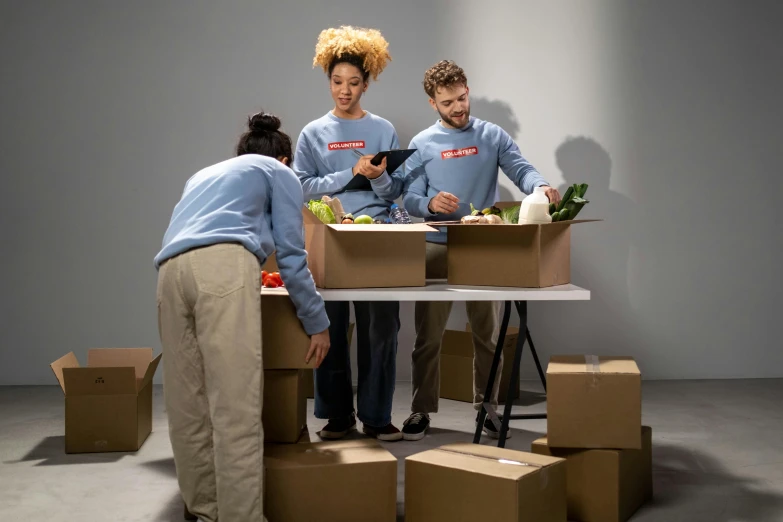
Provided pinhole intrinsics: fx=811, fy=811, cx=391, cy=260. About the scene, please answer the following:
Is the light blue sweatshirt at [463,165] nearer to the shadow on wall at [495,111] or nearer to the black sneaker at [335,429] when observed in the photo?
the black sneaker at [335,429]

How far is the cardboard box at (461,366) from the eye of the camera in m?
4.62

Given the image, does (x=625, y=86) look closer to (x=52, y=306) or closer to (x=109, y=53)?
(x=109, y=53)

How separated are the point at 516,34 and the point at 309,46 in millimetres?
1300

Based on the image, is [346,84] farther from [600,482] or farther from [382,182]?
[600,482]

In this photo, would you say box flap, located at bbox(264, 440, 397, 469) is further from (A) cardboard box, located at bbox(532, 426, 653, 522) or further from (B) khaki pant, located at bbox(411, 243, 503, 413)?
(B) khaki pant, located at bbox(411, 243, 503, 413)

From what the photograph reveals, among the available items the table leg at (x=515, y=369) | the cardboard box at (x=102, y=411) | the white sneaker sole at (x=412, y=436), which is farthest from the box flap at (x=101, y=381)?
the table leg at (x=515, y=369)

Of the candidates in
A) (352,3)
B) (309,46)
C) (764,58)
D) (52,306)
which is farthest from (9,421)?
(764,58)

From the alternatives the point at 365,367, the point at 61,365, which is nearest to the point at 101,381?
the point at 61,365

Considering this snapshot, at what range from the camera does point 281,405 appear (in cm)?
274

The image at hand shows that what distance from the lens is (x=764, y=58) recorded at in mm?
5168

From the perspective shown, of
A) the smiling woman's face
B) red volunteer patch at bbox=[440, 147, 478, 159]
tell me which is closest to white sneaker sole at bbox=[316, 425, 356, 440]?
red volunteer patch at bbox=[440, 147, 478, 159]

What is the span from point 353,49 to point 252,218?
1.56 m

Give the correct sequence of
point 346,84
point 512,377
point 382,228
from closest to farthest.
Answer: point 382,228
point 512,377
point 346,84

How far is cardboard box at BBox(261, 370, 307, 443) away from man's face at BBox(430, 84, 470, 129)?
1630 mm
